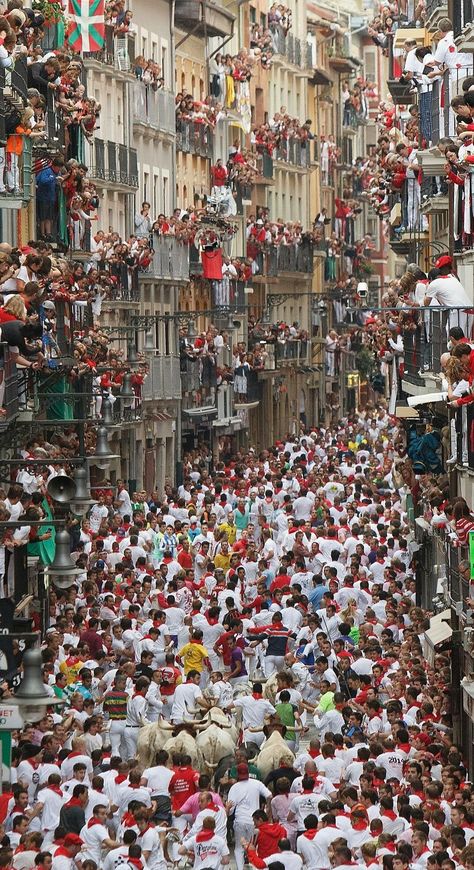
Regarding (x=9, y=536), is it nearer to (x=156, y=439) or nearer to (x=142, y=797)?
(x=142, y=797)

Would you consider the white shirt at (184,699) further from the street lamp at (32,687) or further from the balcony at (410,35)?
the balcony at (410,35)

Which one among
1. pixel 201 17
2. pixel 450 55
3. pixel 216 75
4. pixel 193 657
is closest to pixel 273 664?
pixel 193 657

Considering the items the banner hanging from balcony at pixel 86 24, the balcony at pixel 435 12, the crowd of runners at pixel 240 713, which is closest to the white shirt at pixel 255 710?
the crowd of runners at pixel 240 713

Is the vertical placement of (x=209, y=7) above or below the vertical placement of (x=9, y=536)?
above

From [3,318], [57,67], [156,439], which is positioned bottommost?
[156,439]

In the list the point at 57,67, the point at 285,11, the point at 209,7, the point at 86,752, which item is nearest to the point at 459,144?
the point at 86,752

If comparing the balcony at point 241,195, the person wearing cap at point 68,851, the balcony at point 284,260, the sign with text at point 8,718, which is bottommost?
the person wearing cap at point 68,851

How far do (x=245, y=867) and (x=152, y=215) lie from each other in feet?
150

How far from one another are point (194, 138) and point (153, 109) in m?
6.25

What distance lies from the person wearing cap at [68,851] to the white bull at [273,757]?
383cm

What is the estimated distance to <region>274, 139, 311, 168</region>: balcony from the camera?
9500 cm

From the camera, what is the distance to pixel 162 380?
6788 cm

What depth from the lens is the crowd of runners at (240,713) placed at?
71.9 feet

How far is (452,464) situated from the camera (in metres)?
34.2
